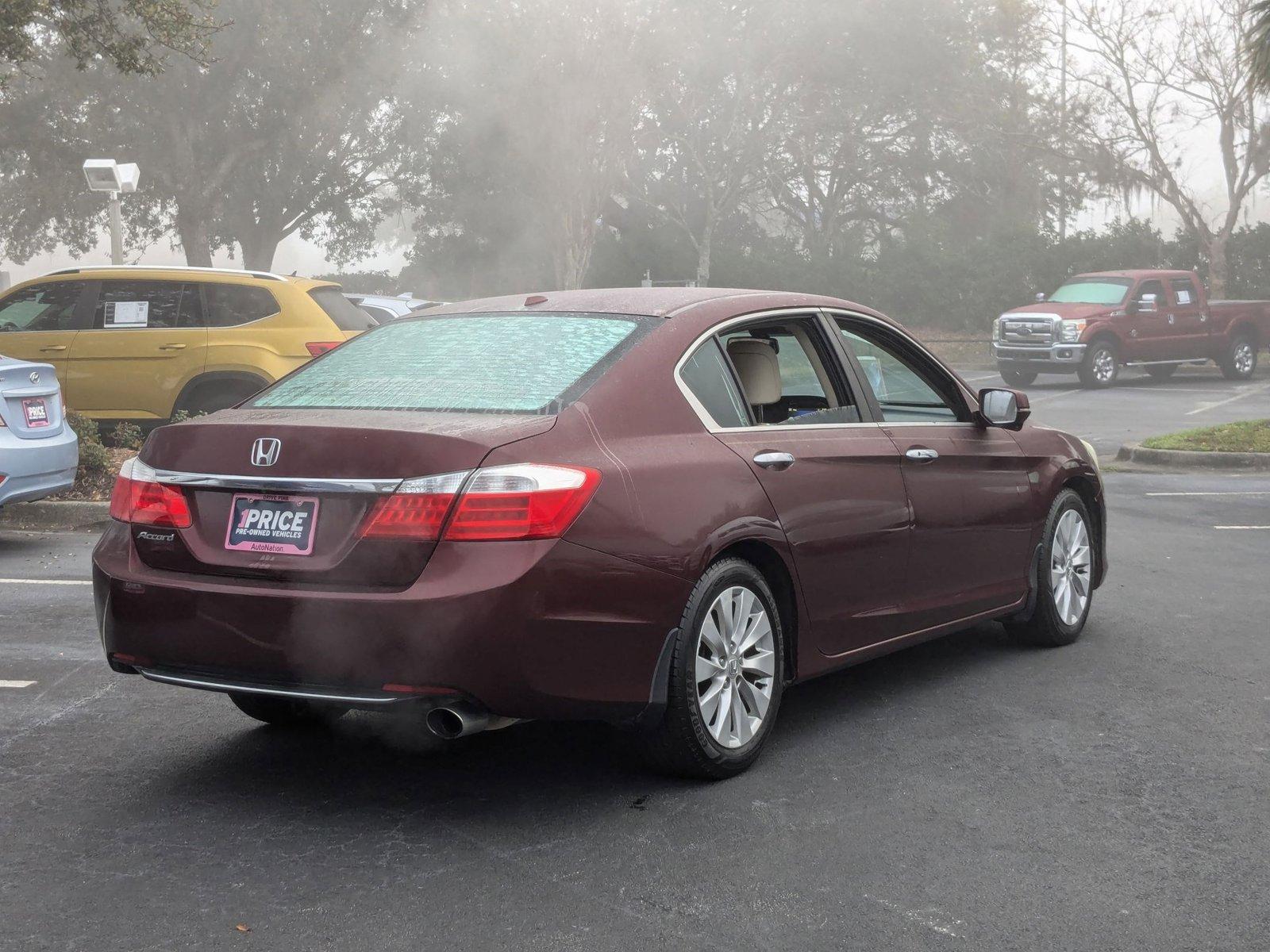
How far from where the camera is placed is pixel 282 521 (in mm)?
4305

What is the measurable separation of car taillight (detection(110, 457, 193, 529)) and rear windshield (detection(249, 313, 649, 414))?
487 millimetres

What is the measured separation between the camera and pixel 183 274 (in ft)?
43.2

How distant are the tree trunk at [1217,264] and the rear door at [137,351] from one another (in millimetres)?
27456

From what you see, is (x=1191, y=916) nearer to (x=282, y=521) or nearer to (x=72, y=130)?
(x=282, y=521)

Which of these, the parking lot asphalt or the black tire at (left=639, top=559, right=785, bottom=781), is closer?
the parking lot asphalt

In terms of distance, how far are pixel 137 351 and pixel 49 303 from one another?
→ 1.05 meters

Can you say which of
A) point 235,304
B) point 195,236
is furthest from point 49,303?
point 195,236

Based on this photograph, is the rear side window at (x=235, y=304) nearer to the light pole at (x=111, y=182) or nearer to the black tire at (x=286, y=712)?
the light pole at (x=111, y=182)

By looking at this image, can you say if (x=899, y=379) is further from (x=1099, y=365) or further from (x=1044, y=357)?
(x=1099, y=365)

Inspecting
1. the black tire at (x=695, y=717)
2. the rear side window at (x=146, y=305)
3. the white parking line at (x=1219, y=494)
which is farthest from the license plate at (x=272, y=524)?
the white parking line at (x=1219, y=494)

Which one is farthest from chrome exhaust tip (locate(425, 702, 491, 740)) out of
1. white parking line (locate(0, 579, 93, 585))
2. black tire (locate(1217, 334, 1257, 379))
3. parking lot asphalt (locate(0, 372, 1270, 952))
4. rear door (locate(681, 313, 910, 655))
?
black tire (locate(1217, 334, 1257, 379))

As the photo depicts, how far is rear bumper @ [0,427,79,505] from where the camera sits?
9109 mm

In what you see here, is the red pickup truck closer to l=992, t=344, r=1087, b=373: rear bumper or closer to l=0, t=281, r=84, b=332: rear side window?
l=992, t=344, r=1087, b=373: rear bumper

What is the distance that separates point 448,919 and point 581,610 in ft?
3.13
